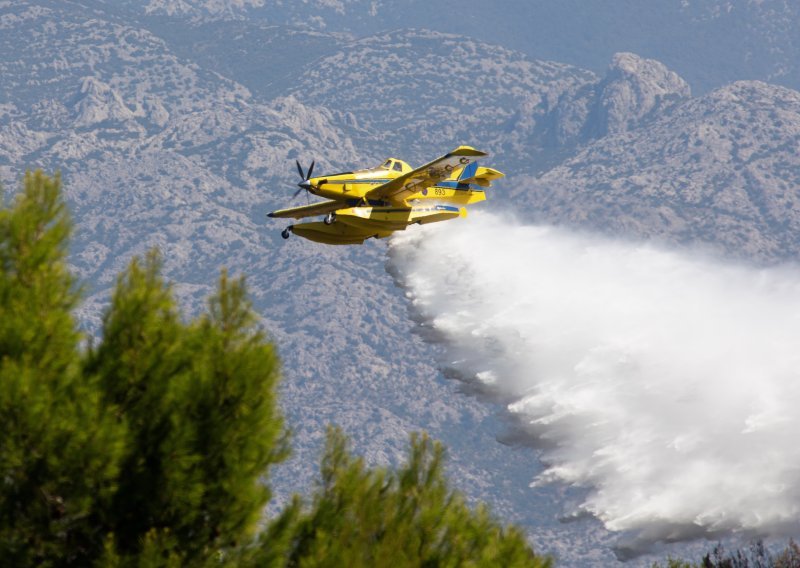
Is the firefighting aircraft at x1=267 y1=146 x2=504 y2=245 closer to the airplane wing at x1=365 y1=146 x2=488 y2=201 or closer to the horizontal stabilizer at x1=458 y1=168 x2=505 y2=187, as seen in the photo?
the airplane wing at x1=365 y1=146 x2=488 y2=201

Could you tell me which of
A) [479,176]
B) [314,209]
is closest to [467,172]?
[479,176]

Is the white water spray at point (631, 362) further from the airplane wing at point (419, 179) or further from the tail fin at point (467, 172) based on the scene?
the airplane wing at point (419, 179)

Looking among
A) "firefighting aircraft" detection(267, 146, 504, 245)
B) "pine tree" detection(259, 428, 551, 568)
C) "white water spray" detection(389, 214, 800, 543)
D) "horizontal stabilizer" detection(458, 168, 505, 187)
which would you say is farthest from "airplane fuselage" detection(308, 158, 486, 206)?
"pine tree" detection(259, 428, 551, 568)

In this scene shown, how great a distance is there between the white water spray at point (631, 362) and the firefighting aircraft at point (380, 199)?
27.9 feet

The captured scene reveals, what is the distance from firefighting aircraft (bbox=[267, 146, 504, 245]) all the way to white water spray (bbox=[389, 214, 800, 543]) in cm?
851

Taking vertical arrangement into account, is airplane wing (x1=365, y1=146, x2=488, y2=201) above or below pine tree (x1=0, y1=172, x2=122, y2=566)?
above

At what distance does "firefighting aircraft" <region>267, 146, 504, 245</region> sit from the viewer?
62469 millimetres

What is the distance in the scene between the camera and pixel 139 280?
904 inches

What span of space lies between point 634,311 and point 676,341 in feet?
20.8

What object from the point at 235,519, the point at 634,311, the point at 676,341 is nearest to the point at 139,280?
the point at 235,519

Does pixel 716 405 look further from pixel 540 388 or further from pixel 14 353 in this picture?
pixel 14 353

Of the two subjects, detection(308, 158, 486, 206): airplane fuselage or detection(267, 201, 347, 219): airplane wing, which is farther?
detection(267, 201, 347, 219): airplane wing

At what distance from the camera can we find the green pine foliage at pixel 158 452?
2103 centimetres

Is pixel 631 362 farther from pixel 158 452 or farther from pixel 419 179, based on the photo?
pixel 158 452
